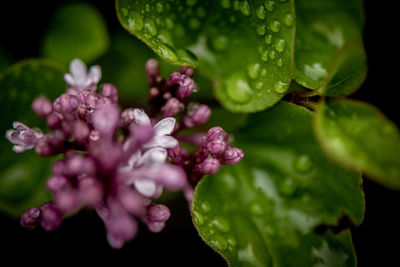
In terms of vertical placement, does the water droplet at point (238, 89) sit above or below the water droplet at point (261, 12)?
below

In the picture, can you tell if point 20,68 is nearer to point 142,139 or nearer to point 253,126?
point 142,139

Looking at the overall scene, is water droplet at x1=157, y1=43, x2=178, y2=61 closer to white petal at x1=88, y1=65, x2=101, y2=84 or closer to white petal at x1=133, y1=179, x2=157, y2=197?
white petal at x1=88, y1=65, x2=101, y2=84

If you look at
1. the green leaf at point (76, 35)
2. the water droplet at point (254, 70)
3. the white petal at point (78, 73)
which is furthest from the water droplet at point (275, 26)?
the green leaf at point (76, 35)

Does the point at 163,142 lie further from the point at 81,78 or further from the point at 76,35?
the point at 76,35

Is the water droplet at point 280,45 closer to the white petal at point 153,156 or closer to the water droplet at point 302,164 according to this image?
the water droplet at point 302,164

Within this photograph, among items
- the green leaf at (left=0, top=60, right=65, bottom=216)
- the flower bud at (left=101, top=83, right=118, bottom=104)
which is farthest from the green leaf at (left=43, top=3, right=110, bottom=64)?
the flower bud at (left=101, top=83, right=118, bottom=104)

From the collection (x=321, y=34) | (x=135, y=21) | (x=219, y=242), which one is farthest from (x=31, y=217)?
(x=321, y=34)

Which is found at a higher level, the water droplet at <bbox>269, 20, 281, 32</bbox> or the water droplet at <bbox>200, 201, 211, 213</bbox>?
the water droplet at <bbox>269, 20, 281, 32</bbox>
